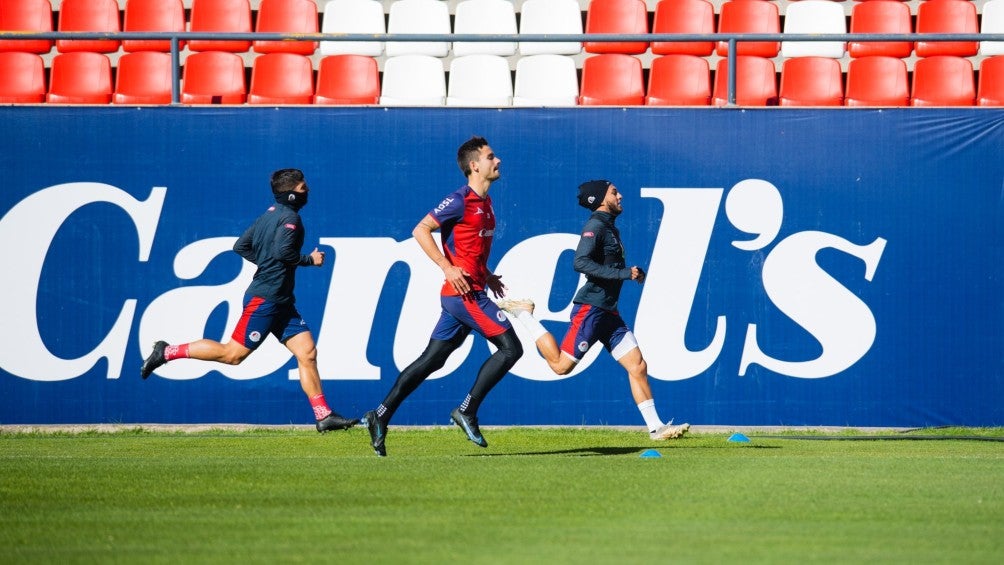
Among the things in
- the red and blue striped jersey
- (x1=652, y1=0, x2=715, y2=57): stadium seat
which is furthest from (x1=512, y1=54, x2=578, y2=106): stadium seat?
the red and blue striped jersey

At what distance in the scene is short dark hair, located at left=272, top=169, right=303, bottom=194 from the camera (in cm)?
1141

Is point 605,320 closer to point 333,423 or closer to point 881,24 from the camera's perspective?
point 333,423

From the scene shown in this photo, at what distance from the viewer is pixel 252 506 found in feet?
25.8

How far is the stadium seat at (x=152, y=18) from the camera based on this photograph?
16.5 m

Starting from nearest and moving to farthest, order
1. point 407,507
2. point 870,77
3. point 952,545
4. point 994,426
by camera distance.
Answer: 1. point 952,545
2. point 407,507
3. point 994,426
4. point 870,77

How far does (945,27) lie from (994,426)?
200 inches

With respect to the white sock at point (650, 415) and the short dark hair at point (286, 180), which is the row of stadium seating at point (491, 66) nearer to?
the short dark hair at point (286, 180)

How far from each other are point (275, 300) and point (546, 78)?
18.1 feet

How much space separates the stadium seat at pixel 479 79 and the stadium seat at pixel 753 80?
2.32m

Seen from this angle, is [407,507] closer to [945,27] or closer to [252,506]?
[252,506]

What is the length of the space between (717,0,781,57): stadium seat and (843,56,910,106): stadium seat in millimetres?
1105

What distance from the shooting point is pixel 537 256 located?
44.9 ft

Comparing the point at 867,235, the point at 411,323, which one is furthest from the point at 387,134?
the point at 867,235

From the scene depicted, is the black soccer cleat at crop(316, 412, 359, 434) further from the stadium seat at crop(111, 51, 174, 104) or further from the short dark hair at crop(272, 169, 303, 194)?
the stadium seat at crop(111, 51, 174, 104)
